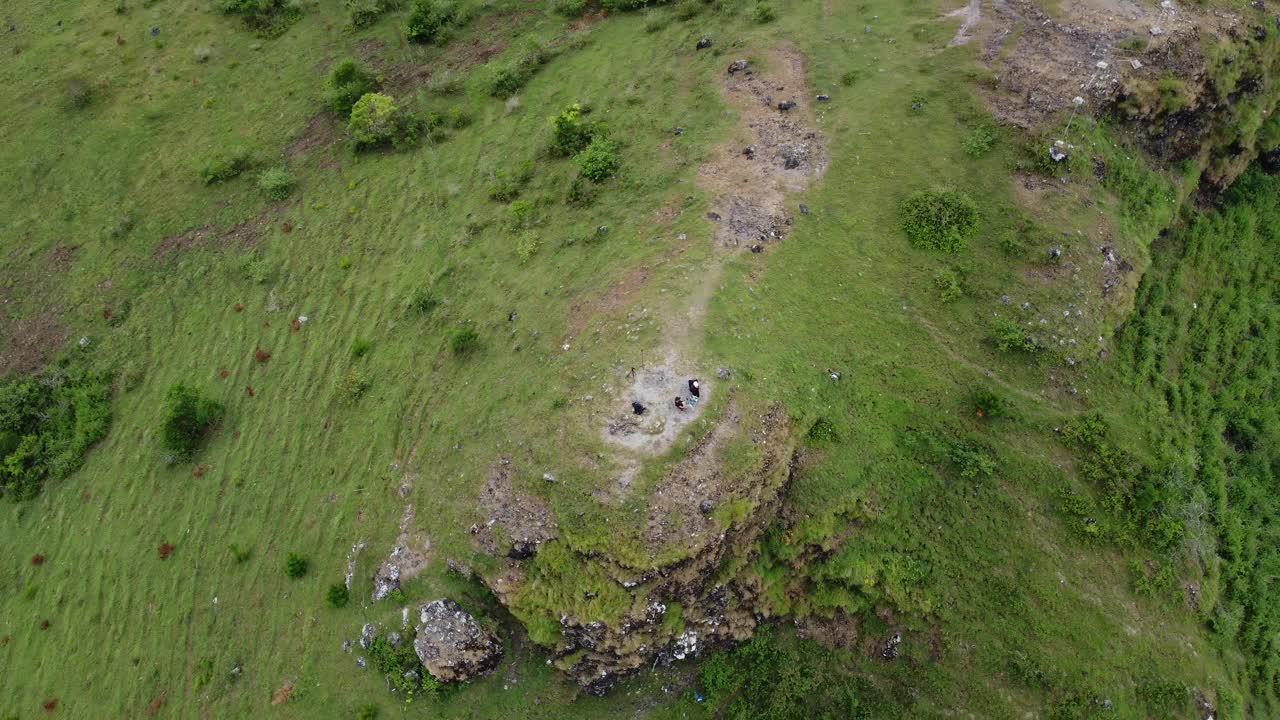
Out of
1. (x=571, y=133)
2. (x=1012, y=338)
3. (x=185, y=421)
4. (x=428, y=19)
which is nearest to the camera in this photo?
(x=1012, y=338)

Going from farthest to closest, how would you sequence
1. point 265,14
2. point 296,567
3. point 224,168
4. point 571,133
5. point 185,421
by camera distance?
1. point 265,14
2. point 224,168
3. point 571,133
4. point 185,421
5. point 296,567

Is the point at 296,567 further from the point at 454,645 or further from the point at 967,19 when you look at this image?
the point at 967,19

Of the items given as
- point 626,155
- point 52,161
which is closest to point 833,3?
point 626,155

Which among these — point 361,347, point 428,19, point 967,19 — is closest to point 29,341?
point 361,347

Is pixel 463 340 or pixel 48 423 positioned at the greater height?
pixel 463 340

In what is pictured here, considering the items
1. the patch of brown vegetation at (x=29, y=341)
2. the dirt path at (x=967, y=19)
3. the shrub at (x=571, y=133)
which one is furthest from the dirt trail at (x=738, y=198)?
the patch of brown vegetation at (x=29, y=341)

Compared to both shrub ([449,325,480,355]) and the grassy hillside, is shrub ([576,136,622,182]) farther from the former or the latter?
shrub ([449,325,480,355])

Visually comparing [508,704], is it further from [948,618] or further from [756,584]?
[948,618]
